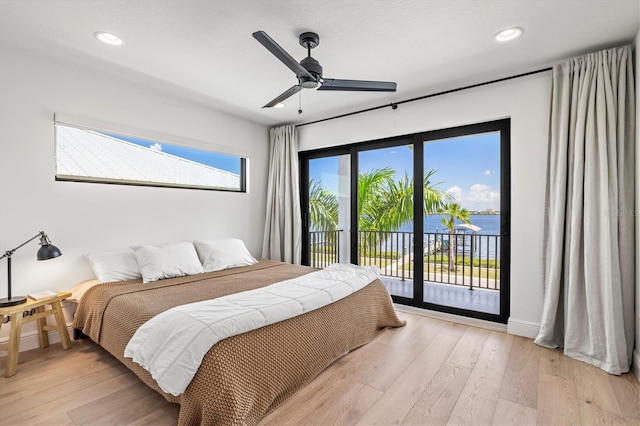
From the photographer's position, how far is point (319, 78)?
217cm

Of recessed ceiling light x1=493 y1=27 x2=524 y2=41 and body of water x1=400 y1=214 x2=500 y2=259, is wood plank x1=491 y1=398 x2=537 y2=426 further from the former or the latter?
recessed ceiling light x1=493 y1=27 x2=524 y2=41

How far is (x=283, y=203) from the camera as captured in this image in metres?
4.53

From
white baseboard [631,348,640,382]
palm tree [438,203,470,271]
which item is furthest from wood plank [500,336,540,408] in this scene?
palm tree [438,203,470,271]

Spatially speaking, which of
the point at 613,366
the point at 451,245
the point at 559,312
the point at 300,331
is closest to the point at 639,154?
the point at 559,312

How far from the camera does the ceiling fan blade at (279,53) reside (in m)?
1.71

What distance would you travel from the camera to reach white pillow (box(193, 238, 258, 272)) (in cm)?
341

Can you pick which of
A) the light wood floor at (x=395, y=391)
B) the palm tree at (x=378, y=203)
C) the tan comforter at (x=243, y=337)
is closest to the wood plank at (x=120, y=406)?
the light wood floor at (x=395, y=391)

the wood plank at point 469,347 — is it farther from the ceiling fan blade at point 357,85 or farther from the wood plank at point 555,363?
the ceiling fan blade at point 357,85

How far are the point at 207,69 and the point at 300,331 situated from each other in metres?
2.44

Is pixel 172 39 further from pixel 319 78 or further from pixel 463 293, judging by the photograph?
pixel 463 293

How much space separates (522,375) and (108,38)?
12.8ft

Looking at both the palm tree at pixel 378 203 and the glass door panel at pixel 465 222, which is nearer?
A: the glass door panel at pixel 465 222

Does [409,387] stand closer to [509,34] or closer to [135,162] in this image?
[509,34]

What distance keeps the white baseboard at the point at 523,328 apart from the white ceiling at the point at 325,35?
2.32m
